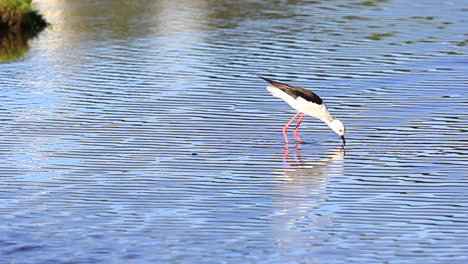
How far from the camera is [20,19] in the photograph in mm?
31547

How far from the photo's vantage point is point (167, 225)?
A: 12.6m

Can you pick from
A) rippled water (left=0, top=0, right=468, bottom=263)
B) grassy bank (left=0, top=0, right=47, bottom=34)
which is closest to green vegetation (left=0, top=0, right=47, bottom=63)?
grassy bank (left=0, top=0, right=47, bottom=34)

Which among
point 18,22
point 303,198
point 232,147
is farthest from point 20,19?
point 303,198

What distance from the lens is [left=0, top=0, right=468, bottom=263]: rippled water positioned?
12.1 m

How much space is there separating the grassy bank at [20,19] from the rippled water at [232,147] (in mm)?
1241

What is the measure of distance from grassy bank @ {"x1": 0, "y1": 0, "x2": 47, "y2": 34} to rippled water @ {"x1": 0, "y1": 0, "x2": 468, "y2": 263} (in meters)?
1.24

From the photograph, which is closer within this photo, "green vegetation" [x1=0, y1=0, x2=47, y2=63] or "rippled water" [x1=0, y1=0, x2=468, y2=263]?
"rippled water" [x1=0, y1=0, x2=468, y2=263]

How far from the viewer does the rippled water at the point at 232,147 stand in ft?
39.8

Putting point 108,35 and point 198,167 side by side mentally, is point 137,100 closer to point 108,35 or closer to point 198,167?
point 198,167

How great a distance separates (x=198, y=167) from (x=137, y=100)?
545cm

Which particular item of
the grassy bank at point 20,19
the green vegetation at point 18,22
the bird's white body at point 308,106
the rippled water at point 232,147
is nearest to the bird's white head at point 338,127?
the rippled water at point 232,147

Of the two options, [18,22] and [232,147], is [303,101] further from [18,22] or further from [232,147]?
[18,22]

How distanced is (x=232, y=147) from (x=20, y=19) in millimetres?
15869

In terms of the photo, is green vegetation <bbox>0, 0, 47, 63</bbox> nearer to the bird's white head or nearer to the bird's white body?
the bird's white body
